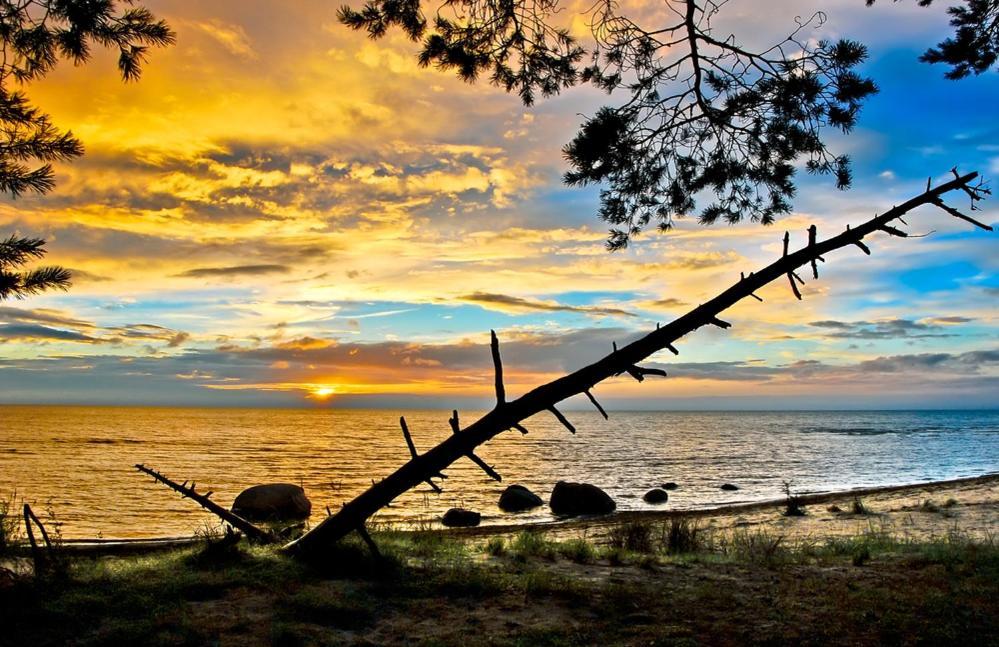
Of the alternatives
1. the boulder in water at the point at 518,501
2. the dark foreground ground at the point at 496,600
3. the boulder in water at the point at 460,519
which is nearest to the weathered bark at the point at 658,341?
the dark foreground ground at the point at 496,600

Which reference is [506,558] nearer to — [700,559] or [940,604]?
[700,559]

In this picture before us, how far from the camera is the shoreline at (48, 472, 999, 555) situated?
1553cm

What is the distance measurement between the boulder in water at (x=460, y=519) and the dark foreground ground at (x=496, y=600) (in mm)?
12552

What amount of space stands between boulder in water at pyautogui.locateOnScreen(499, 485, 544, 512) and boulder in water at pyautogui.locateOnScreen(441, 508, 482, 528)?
3601 millimetres

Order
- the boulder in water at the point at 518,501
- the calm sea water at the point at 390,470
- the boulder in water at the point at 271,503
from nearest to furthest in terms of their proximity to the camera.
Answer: the boulder in water at the point at 271,503, the calm sea water at the point at 390,470, the boulder in water at the point at 518,501

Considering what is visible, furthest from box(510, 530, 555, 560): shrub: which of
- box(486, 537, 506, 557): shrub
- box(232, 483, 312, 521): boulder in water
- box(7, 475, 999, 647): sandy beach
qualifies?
box(232, 483, 312, 521): boulder in water

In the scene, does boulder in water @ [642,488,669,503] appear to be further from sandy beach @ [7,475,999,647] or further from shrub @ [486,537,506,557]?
shrub @ [486,537,506,557]

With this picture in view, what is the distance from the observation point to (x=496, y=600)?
21.5ft

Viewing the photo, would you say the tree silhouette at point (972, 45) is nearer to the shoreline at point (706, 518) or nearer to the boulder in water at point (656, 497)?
the shoreline at point (706, 518)

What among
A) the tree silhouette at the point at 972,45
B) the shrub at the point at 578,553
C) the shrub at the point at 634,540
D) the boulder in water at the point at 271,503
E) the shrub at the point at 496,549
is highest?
the tree silhouette at the point at 972,45

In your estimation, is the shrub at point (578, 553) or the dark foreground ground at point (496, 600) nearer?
the dark foreground ground at point (496, 600)

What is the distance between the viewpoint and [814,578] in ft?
25.4

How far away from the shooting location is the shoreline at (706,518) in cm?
1553

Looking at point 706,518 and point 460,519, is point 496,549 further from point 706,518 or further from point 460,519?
point 706,518
